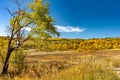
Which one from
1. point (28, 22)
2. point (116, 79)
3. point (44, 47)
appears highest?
point (28, 22)

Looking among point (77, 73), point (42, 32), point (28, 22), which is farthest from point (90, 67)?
point (28, 22)

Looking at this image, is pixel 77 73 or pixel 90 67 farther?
pixel 90 67

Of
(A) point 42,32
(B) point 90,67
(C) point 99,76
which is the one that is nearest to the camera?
(C) point 99,76

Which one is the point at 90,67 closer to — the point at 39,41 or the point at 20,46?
the point at 39,41

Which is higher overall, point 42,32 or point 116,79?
point 42,32

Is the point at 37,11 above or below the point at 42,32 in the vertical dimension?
above

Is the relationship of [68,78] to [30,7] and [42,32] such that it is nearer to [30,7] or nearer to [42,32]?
[42,32]

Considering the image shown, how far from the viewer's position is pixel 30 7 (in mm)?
24203

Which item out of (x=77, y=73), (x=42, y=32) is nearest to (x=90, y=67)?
(x=77, y=73)

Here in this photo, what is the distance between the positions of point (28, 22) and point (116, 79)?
12.4 metres

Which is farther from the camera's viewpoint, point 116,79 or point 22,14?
point 22,14

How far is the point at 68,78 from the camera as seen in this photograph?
12.6m

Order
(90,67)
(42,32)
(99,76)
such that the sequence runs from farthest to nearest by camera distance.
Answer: (42,32) → (90,67) → (99,76)

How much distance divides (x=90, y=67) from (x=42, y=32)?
9.11 meters
